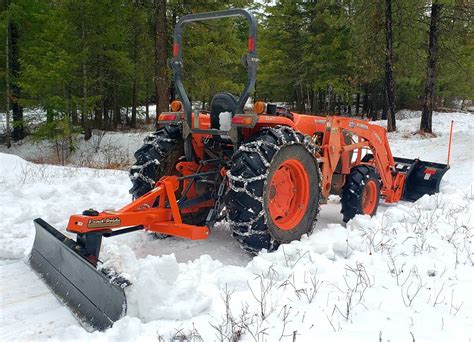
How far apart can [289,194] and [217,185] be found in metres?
0.83

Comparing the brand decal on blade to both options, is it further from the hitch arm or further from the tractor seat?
the tractor seat

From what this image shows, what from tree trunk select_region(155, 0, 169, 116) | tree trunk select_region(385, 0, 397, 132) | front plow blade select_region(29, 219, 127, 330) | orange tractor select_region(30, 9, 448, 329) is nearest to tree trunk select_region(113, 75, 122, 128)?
tree trunk select_region(155, 0, 169, 116)

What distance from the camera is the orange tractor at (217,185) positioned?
3463 mm

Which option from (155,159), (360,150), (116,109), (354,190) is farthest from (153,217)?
(116,109)

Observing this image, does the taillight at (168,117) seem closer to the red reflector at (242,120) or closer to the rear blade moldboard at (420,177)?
the red reflector at (242,120)

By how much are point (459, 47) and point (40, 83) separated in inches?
666

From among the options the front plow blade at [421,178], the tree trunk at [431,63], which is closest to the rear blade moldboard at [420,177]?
the front plow blade at [421,178]

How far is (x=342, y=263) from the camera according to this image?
3686 millimetres

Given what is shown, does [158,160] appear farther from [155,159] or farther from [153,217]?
[153,217]

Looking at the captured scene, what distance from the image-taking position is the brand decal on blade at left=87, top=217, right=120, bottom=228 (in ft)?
11.4

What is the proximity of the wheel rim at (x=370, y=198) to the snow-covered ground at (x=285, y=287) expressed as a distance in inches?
34.5

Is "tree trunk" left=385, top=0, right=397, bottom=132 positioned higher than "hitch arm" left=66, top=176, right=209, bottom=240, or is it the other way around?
"tree trunk" left=385, top=0, right=397, bottom=132

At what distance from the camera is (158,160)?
4914 millimetres

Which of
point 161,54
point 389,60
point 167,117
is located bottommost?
point 167,117
